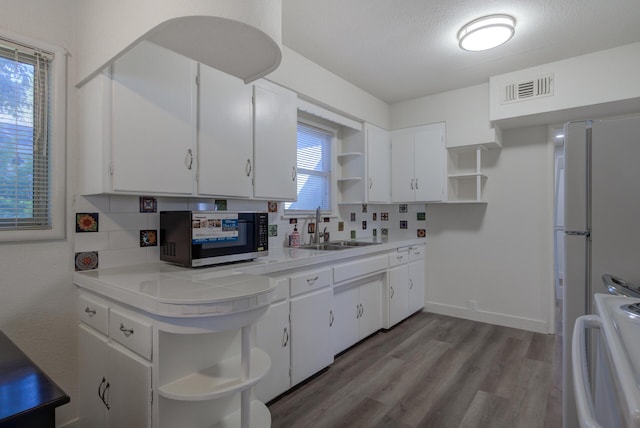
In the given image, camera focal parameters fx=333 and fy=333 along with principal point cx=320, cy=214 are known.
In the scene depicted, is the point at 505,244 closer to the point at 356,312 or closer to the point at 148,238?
the point at 356,312

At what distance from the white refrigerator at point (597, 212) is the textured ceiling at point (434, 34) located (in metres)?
1.12

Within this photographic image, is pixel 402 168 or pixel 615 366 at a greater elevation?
pixel 402 168

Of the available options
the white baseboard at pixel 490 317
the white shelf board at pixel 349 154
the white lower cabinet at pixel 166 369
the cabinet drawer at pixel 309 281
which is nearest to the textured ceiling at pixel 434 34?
the white shelf board at pixel 349 154

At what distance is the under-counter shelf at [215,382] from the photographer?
1314 mm

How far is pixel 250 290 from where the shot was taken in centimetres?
140

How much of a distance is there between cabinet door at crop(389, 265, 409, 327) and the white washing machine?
7.69ft

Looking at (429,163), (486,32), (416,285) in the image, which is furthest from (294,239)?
(486,32)

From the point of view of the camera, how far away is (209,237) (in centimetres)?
187

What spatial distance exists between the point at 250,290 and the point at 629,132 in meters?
1.77

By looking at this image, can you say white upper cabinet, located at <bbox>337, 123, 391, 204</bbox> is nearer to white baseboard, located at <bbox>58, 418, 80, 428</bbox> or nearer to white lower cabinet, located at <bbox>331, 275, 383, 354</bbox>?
white lower cabinet, located at <bbox>331, 275, 383, 354</bbox>

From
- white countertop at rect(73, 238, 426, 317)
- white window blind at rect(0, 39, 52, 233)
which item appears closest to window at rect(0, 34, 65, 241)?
white window blind at rect(0, 39, 52, 233)

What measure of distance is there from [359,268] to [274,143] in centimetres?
124

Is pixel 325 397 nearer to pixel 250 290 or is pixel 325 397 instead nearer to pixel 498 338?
pixel 250 290

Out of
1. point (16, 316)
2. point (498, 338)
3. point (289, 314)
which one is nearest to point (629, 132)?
point (289, 314)
